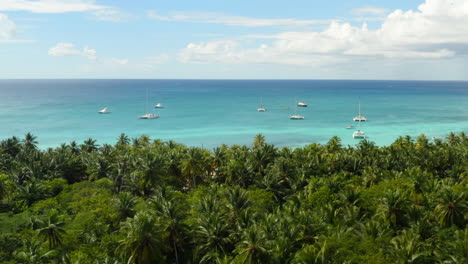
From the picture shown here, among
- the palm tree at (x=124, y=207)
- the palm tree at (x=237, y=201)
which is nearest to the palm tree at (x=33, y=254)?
the palm tree at (x=124, y=207)

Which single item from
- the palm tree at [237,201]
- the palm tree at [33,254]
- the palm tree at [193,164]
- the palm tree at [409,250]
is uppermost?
the palm tree at [193,164]

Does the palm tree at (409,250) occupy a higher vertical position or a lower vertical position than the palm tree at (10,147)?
lower

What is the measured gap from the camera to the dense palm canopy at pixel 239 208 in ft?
117

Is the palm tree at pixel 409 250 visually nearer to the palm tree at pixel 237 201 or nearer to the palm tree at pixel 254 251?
the palm tree at pixel 254 251

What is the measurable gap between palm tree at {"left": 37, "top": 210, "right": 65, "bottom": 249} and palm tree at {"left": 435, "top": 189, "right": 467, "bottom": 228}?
4241 centimetres

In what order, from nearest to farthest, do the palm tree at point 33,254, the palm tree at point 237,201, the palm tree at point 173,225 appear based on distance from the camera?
the palm tree at point 33,254
the palm tree at point 173,225
the palm tree at point 237,201

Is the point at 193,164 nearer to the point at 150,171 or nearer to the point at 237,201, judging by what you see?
the point at 150,171

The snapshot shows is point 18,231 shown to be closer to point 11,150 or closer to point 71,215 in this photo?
point 71,215

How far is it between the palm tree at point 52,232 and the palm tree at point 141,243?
24.1 feet

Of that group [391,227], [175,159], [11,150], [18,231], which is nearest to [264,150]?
[175,159]

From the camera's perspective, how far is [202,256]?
40.3 meters

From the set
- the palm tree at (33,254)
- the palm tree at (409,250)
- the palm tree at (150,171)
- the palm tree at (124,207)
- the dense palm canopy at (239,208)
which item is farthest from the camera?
the palm tree at (150,171)

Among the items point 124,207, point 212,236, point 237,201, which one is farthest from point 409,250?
point 124,207

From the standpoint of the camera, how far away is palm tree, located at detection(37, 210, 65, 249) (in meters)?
37.8
